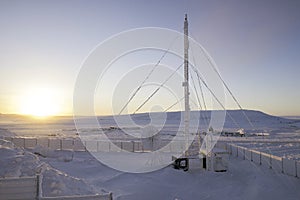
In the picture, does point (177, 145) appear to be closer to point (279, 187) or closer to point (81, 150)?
point (81, 150)

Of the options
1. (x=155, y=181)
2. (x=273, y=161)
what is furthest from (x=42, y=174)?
(x=273, y=161)

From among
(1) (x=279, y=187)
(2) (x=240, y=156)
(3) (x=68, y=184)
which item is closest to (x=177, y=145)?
(2) (x=240, y=156)

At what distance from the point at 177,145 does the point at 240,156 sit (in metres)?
9.02

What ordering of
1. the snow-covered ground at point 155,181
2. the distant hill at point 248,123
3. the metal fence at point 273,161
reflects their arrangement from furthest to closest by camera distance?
the distant hill at point 248,123 → the metal fence at point 273,161 → the snow-covered ground at point 155,181

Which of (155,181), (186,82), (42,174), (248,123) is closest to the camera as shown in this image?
(42,174)

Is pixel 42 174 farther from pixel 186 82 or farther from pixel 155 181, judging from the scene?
pixel 186 82

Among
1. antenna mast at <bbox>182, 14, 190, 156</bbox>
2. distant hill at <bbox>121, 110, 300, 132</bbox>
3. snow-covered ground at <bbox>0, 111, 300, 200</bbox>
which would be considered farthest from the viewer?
distant hill at <bbox>121, 110, 300, 132</bbox>

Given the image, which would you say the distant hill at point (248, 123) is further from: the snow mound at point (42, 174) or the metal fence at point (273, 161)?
the snow mound at point (42, 174)

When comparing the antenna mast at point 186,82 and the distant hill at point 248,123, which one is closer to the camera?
the antenna mast at point 186,82

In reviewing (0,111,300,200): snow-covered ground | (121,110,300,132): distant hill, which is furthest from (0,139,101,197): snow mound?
(121,110,300,132): distant hill

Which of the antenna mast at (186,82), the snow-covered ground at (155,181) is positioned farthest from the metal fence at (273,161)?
the antenna mast at (186,82)

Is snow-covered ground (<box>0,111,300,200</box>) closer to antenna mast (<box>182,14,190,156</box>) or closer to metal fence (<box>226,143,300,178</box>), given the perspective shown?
metal fence (<box>226,143,300,178</box>)

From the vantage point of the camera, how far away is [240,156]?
1049 inches

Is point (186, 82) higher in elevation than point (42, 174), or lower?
higher
